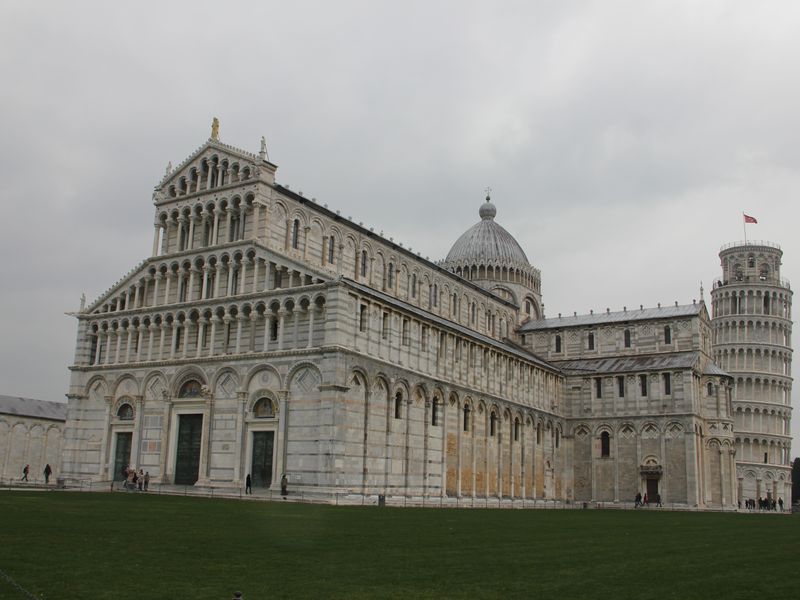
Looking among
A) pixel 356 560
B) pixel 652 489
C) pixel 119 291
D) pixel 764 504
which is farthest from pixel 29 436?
pixel 764 504

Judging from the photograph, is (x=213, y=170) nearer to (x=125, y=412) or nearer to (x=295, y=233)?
(x=295, y=233)

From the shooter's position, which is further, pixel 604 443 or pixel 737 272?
pixel 737 272

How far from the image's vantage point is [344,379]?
148 feet

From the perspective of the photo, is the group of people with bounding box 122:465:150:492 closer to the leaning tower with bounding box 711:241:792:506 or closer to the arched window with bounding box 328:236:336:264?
the arched window with bounding box 328:236:336:264

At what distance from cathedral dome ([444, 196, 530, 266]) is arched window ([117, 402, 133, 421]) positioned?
129 feet

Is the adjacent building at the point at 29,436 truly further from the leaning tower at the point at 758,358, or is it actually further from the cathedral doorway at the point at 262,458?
the leaning tower at the point at 758,358

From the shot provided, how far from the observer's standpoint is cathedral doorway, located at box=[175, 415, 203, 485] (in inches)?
1953

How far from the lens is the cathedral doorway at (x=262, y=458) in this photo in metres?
46.7

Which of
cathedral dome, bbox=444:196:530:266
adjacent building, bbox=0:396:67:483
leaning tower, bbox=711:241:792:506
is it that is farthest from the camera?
leaning tower, bbox=711:241:792:506

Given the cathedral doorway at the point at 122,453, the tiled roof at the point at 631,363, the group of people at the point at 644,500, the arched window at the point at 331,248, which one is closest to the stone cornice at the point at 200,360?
the cathedral doorway at the point at 122,453

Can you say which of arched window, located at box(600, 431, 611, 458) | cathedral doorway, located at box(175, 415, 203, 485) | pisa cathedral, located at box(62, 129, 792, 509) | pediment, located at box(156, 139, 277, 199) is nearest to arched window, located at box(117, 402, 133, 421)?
pisa cathedral, located at box(62, 129, 792, 509)

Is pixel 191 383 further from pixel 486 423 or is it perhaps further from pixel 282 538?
pixel 282 538

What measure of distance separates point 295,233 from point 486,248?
34297 mm

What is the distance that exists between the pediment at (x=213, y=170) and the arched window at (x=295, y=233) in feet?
11.5
